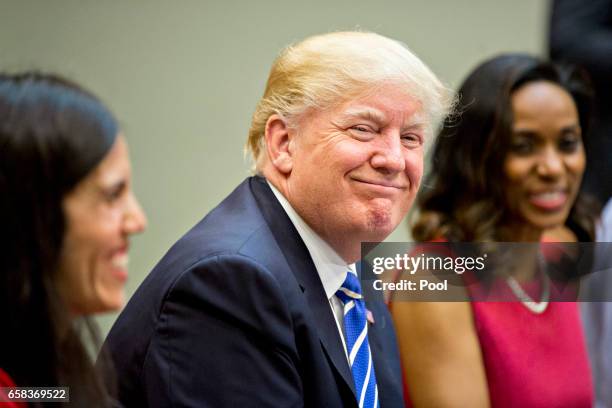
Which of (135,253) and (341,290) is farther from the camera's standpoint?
(135,253)

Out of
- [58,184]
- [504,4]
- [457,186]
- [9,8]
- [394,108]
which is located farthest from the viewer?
[504,4]

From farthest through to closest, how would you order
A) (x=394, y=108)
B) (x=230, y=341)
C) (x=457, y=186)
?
(x=457, y=186) → (x=394, y=108) → (x=230, y=341)

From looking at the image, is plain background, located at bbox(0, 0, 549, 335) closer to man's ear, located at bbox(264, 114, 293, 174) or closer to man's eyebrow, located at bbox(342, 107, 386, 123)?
man's ear, located at bbox(264, 114, 293, 174)

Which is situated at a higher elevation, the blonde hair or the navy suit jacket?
the blonde hair

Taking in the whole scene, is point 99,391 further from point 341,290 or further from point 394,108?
point 394,108

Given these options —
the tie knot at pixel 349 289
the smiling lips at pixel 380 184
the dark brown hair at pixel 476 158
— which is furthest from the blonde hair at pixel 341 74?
the dark brown hair at pixel 476 158

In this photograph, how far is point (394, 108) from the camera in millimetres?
1588

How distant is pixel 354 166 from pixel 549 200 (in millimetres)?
693

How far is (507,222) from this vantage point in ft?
6.80

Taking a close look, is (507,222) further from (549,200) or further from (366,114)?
(366,114)

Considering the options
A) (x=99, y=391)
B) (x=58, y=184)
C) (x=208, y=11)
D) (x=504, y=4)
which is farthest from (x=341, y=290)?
(x=504, y=4)

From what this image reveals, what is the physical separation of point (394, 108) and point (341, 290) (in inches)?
13.0

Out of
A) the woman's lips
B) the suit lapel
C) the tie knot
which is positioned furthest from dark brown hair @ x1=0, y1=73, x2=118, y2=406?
the woman's lips

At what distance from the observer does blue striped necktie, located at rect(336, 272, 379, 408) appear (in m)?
1.59
